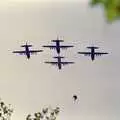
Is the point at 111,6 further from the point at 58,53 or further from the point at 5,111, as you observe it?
the point at 5,111

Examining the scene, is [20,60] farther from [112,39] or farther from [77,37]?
[112,39]

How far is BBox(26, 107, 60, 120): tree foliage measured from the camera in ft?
3.74

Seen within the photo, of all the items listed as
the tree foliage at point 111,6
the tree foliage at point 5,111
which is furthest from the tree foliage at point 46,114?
the tree foliage at point 111,6

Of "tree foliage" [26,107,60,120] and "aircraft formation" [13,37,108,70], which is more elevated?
"aircraft formation" [13,37,108,70]

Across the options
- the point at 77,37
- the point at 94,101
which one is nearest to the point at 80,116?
the point at 94,101

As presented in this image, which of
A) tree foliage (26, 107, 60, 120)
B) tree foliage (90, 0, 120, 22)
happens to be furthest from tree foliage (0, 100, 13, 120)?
tree foliage (90, 0, 120, 22)

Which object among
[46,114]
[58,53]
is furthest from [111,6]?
[46,114]

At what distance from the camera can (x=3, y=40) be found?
44.2 inches

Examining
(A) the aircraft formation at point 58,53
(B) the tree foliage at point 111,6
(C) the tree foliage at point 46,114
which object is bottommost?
(C) the tree foliage at point 46,114

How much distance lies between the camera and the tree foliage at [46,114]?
1.14 meters

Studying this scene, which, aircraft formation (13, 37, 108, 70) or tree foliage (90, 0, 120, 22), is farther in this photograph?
aircraft formation (13, 37, 108, 70)

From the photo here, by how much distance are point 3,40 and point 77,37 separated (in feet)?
0.92

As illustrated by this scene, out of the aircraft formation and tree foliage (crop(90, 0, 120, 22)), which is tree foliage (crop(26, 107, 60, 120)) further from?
tree foliage (crop(90, 0, 120, 22))

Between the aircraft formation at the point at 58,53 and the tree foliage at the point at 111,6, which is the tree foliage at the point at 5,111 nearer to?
the aircraft formation at the point at 58,53
